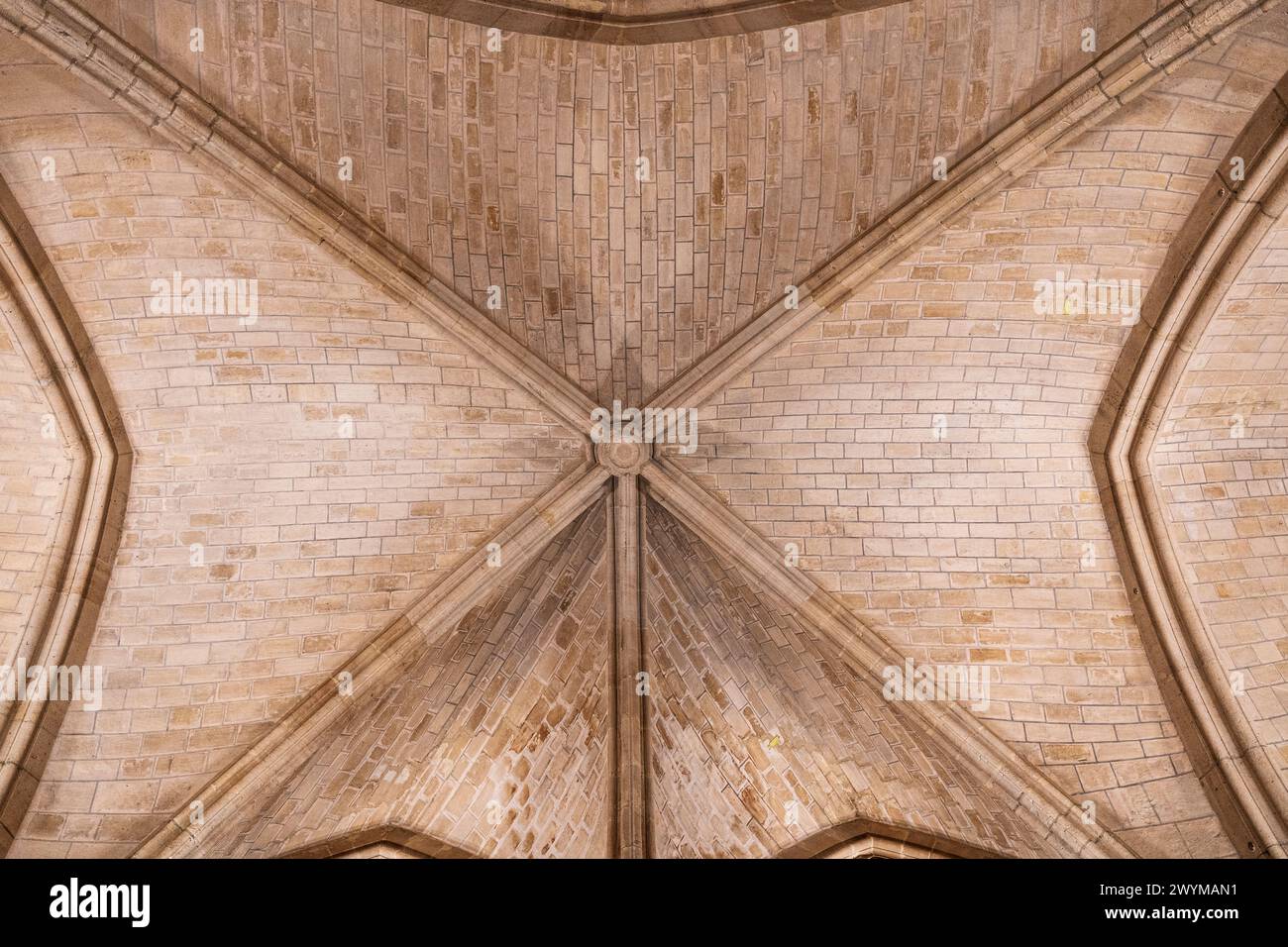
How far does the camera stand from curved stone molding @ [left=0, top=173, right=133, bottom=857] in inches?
305

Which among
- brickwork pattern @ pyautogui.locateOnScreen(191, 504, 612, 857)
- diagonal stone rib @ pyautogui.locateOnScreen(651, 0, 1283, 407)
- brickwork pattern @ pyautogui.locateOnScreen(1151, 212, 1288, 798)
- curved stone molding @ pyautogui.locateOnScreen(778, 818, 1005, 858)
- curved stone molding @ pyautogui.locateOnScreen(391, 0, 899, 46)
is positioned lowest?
curved stone molding @ pyautogui.locateOnScreen(778, 818, 1005, 858)

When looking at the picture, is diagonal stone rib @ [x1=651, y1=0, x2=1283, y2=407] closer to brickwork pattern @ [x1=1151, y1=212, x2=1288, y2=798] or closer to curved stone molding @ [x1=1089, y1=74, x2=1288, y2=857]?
curved stone molding @ [x1=1089, y1=74, x2=1288, y2=857]

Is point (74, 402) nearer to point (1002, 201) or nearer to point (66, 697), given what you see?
point (66, 697)

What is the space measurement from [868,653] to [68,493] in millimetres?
6521

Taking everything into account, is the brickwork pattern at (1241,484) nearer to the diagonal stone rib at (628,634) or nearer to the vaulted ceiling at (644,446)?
the vaulted ceiling at (644,446)

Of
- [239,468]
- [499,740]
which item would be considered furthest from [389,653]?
[239,468]

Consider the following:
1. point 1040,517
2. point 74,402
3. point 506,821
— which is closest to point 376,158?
point 74,402

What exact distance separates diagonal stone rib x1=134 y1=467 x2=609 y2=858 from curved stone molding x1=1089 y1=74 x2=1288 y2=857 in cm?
430

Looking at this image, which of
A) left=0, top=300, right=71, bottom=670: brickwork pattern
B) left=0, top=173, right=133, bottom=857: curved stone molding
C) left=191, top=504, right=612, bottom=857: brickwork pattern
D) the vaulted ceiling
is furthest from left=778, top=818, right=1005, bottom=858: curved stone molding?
left=0, top=300, right=71, bottom=670: brickwork pattern

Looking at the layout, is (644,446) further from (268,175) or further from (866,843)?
(866,843)

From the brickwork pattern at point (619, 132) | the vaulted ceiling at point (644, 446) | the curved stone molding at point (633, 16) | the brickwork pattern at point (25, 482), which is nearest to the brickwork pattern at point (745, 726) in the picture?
the vaulted ceiling at point (644, 446)

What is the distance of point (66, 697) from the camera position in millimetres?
8094
